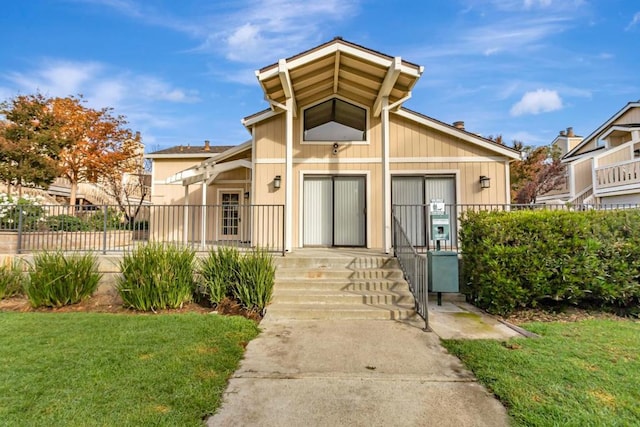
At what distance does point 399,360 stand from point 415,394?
2.48ft

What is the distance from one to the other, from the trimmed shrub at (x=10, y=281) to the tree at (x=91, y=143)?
10.2 m

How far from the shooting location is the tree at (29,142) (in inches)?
527

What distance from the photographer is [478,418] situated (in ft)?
8.61

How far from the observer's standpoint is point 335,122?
9.88 meters

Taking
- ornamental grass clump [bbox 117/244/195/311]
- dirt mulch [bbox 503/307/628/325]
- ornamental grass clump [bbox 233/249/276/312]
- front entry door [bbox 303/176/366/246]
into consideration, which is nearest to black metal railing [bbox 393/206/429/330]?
dirt mulch [bbox 503/307/628/325]

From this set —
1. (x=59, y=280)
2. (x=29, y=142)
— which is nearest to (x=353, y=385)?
(x=59, y=280)

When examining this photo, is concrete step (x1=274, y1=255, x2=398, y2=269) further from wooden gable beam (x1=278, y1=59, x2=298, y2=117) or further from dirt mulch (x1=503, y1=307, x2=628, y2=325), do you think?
wooden gable beam (x1=278, y1=59, x2=298, y2=117)

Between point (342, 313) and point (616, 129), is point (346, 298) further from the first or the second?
point (616, 129)

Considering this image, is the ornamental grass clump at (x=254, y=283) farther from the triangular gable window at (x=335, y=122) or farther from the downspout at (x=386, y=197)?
the triangular gable window at (x=335, y=122)

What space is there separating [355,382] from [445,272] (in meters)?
3.67

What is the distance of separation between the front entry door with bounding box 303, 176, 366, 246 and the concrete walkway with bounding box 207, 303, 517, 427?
460 centimetres

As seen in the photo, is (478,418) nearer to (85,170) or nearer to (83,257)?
(83,257)

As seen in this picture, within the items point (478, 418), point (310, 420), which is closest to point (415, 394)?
point (478, 418)

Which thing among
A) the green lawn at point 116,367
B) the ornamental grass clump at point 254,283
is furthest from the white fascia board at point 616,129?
the green lawn at point 116,367
